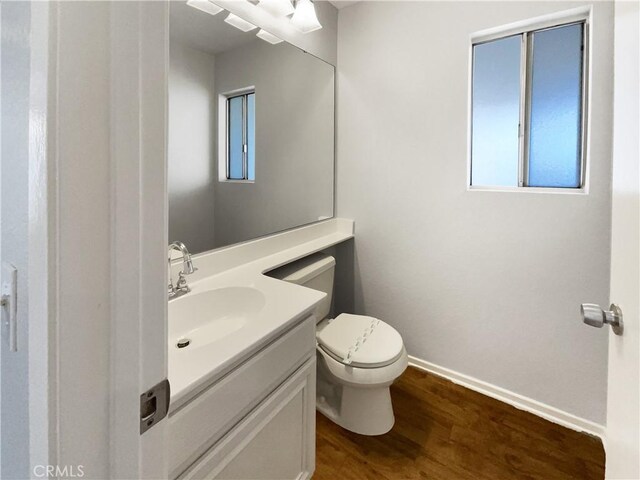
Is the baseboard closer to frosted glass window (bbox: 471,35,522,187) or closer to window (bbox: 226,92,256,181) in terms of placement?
frosted glass window (bbox: 471,35,522,187)

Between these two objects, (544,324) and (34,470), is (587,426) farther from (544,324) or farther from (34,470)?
(34,470)

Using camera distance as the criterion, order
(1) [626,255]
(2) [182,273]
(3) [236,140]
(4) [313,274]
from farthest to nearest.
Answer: (4) [313,274], (3) [236,140], (2) [182,273], (1) [626,255]

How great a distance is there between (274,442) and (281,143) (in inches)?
57.5

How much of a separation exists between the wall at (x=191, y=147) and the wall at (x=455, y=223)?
3.37 ft

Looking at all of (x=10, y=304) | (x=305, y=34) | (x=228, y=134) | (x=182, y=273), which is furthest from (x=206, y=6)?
(x=10, y=304)

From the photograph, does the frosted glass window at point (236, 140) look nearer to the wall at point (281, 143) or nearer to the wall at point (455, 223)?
the wall at point (281, 143)

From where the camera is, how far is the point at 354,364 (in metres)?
1.51

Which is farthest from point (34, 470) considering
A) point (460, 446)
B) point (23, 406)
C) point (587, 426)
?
point (587, 426)

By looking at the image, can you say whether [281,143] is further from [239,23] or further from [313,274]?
[313,274]

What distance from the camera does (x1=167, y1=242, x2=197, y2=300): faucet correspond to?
121cm

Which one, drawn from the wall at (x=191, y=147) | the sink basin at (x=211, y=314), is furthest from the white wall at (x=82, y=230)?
the wall at (x=191, y=147)

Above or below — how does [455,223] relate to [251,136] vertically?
below

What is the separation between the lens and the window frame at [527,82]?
159 cm

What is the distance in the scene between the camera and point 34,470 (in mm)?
416
